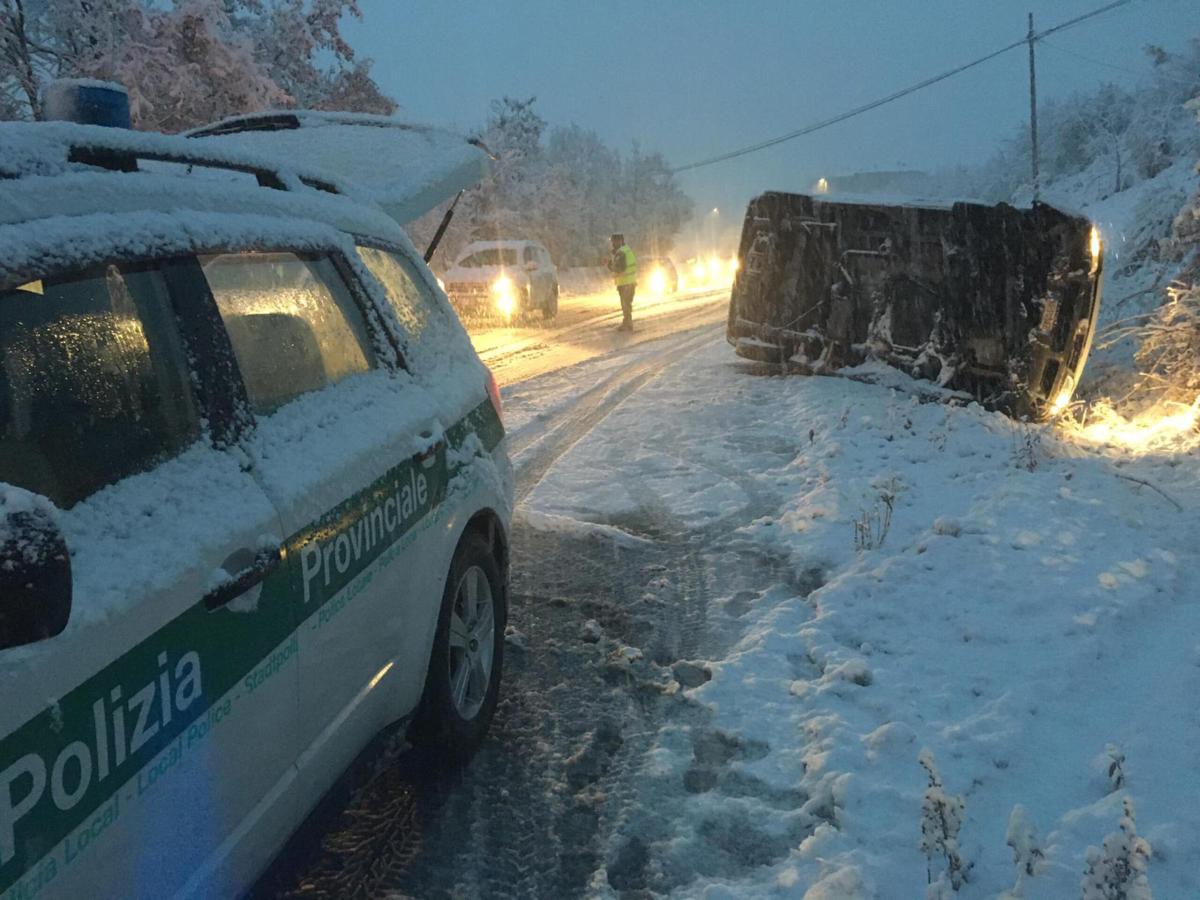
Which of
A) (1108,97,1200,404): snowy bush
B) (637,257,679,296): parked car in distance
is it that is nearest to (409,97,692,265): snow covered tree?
(637,257,679,296): parked car in distance

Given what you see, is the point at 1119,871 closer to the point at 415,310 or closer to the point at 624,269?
the point at 415,310

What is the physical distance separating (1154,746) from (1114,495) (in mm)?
3085

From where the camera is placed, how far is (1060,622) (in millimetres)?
4078

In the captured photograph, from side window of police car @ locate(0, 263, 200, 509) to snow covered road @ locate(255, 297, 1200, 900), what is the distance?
42.7 inches

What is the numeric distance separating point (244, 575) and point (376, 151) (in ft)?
8.84

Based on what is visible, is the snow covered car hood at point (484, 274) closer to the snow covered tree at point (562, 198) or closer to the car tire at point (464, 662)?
the snow covered tree at point (562, 198)

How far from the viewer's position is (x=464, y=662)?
3.31m

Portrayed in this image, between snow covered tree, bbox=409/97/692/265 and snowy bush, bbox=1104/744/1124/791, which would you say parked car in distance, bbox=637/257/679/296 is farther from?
snowy bush, bbox=1104/744/1124/791

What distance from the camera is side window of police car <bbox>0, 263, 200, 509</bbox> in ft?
5.50

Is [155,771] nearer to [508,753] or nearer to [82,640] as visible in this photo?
[82,640]

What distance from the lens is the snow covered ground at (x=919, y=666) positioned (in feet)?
8.98

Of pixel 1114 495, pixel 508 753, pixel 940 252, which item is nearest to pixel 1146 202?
pixel 940 252

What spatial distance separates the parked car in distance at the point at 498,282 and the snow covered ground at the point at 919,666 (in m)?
12.3

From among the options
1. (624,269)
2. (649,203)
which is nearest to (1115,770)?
(624,269)
